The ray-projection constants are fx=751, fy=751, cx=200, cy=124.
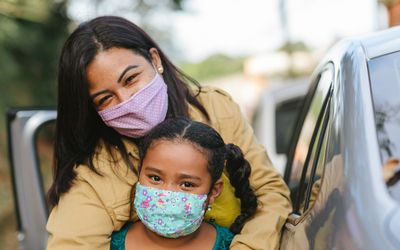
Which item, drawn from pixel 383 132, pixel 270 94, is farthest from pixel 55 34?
pixel 383 132

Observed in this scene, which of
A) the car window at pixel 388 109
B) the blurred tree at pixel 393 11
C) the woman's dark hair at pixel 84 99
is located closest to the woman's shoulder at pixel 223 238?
the woman's dark hair at pixel 84 99

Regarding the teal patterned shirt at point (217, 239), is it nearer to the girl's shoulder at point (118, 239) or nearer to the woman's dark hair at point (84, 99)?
the girl's shoulder at point (118, 239)

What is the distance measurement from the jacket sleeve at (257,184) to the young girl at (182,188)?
86mm

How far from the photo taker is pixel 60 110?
3.08m

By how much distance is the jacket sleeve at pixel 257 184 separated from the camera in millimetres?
2596

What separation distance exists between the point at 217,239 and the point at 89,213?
472 millimetres

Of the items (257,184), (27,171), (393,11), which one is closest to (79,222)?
(257,184)

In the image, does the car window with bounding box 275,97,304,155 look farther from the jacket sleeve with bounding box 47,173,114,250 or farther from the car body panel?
the car body panel

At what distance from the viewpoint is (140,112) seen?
9.44 ft

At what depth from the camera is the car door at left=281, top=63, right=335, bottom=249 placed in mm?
2172

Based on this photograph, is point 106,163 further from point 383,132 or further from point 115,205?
point 383,132

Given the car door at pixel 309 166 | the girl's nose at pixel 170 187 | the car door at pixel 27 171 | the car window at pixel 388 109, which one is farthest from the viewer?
the car door at pixel 27 171

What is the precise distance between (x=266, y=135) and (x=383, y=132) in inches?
194

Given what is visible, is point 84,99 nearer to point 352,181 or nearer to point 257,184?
point 257,184
